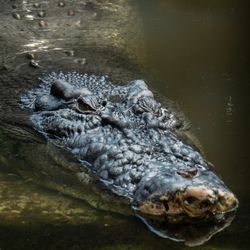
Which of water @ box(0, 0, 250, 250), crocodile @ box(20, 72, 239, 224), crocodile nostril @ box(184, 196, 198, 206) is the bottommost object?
water @ box(0, 0, 250, 250)

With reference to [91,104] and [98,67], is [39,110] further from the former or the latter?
[98,67]

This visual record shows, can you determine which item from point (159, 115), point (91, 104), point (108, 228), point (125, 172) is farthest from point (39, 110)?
point (108, 228)

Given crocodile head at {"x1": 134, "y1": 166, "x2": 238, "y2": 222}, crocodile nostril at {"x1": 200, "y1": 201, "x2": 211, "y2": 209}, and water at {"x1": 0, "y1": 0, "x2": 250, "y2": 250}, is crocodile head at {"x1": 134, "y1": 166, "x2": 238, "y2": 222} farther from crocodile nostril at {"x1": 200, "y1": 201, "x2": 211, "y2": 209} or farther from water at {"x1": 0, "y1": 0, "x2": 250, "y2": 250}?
water at {"x1": 0, "y1": 0, "x2": 250, "y2": 250}

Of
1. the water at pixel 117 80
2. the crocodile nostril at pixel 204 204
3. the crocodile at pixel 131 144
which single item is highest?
the crocodile nostril at pixel 204 204

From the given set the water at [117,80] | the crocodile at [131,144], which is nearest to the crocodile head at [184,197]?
the crocodile at [131,144]

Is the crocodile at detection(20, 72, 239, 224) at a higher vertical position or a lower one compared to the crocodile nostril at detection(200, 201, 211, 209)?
lower

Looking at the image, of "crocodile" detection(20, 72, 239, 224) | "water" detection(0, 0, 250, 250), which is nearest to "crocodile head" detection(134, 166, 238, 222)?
"crocodile" detection(20, 72, 239, 224)

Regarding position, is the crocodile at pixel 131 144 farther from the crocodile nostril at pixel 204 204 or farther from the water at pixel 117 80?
the water at pixel 117 80
